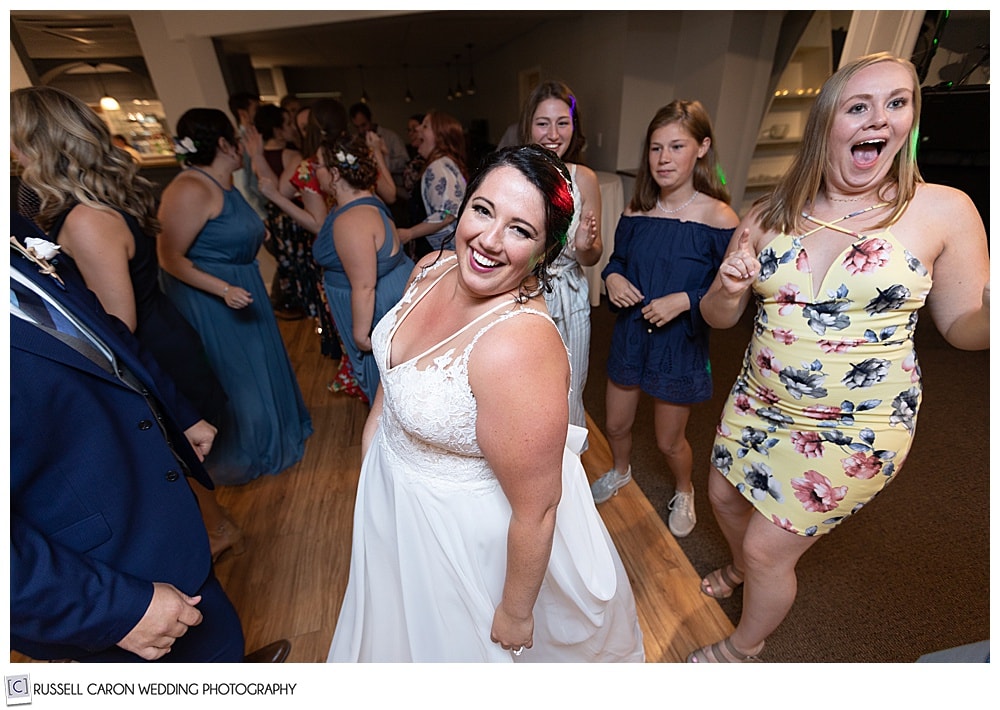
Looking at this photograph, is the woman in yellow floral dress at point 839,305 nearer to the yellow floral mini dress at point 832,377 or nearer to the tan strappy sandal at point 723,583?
the yellow floral mini dress at point 832,377

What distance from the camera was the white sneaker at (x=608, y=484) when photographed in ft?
6.80

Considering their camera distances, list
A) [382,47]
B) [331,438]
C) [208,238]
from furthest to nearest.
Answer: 1. [382,47]
2. [331,438]
3. [208,238]

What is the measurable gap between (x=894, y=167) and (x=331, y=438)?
253 cm

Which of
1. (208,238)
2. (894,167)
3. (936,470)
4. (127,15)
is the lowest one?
(936,470)

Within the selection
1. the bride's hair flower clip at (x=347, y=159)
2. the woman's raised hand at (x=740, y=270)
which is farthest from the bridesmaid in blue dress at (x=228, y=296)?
the woman's raised hand at (x=740, y=270)

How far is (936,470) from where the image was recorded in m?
2.19

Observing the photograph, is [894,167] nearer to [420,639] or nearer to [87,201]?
[420,639]

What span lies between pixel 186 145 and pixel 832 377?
227 centimetres

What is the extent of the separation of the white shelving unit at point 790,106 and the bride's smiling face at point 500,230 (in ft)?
11.7

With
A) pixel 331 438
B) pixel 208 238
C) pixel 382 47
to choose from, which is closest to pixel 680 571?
pixel 331 438

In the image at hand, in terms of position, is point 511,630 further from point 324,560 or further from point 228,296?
point 228,296

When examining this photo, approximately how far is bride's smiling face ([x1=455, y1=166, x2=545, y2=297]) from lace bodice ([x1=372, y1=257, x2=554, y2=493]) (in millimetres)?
70

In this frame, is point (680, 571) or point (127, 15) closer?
point (680, 571)

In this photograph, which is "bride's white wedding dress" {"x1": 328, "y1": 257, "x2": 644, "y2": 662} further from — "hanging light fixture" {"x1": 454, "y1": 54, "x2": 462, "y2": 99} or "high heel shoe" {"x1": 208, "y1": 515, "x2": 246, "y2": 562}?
"hanging light fixture" {"x1": 454, "y1": 54, "x2": 462, "y2": 99}
